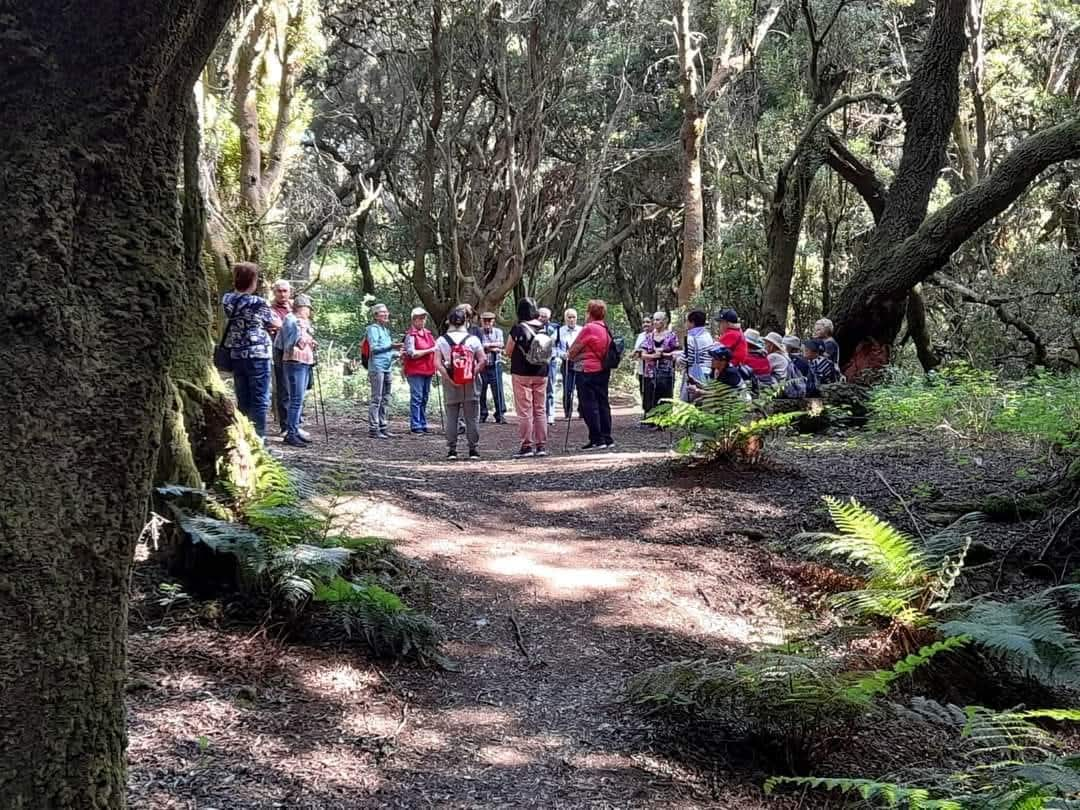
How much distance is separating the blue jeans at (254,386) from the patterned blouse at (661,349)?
7.30 meters

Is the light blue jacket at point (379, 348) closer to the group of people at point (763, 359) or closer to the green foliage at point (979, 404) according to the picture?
the group of people at point (763, 359)

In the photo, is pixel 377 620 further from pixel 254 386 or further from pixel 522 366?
pixel 522 366

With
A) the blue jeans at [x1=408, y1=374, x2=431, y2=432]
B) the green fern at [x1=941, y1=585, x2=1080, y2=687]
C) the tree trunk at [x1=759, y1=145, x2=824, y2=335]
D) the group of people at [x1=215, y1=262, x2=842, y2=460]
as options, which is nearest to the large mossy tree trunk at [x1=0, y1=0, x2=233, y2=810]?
the green fern at [x1=941, y1=585, x2=1080, y2=687]

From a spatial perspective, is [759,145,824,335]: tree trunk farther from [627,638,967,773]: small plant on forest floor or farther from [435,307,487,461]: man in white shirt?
[627,638,967,773]: small plant on forest floor

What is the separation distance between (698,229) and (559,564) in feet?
45.6

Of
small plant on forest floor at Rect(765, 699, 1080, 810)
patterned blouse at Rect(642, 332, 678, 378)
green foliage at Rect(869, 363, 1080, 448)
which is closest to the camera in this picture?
small plant on forest floor at Rect(765, 699, 1080, 810)

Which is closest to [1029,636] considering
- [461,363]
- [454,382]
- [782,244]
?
[461,363]

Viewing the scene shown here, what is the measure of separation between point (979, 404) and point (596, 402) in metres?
5.13

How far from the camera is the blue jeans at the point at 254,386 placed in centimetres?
926

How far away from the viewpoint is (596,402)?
42.2 ft

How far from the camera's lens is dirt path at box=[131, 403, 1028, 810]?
3561mm

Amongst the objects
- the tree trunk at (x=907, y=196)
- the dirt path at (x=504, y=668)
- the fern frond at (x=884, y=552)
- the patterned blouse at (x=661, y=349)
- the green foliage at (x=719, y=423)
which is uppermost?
the tree trunk at (x=907, y=196)

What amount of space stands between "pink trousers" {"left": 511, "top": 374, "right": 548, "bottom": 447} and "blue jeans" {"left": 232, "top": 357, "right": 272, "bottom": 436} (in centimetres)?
365

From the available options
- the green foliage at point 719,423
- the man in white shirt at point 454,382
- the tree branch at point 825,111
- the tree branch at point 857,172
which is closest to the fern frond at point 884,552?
the green foliage at point 719,423
